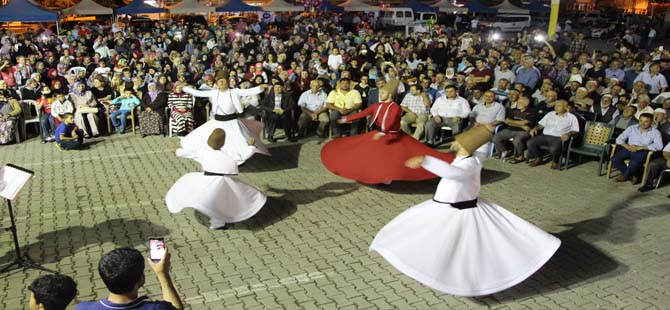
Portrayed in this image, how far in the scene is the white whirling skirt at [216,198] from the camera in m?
6.95

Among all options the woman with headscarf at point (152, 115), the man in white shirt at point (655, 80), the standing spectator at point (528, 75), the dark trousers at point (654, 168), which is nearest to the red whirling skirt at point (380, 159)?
the dark trousers at point (654, 168)

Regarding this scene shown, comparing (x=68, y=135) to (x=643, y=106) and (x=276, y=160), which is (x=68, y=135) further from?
(x=643, y=106)

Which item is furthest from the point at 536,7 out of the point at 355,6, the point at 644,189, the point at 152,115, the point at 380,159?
the point at 380,159

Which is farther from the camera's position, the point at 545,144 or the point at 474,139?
the point at 545,144

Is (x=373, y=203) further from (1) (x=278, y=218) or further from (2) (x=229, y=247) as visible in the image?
(2) (x=229, y=247)

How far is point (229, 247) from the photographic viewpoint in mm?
6895

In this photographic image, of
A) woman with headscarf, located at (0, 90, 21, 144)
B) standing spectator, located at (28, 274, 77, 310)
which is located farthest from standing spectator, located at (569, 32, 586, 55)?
standing spectator, located at (28, 274, 77, 310)

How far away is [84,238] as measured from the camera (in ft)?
23.4

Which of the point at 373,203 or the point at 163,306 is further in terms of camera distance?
the point at 373,203

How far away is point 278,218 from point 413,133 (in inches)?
192

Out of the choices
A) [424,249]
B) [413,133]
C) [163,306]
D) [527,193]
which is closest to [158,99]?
[413,133]

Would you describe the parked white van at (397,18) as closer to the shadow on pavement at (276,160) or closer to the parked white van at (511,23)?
the parked white van at (511,23)

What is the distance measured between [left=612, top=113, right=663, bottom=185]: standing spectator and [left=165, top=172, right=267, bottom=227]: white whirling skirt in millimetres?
5916

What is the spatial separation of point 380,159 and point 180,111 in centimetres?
517
